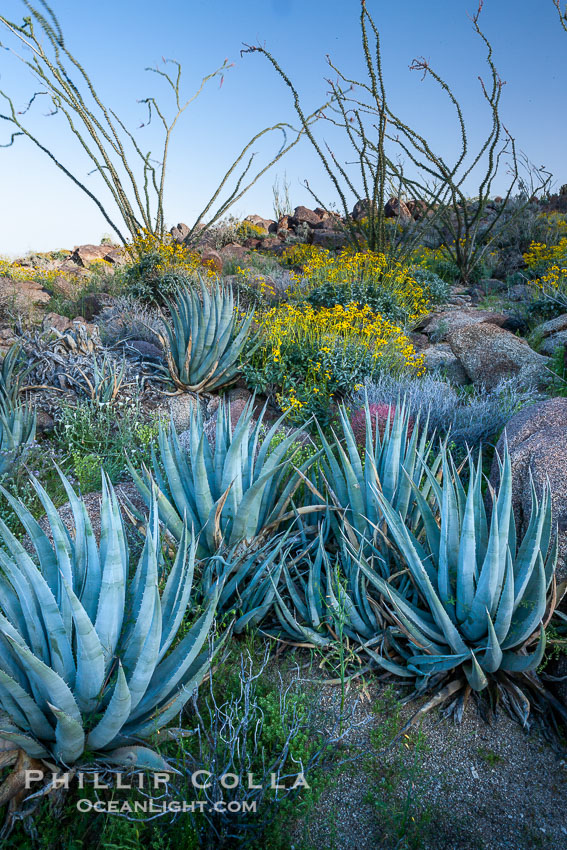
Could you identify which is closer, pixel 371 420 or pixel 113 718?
pixel 113 718

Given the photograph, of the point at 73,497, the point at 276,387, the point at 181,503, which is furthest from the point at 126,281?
the point at 73,497

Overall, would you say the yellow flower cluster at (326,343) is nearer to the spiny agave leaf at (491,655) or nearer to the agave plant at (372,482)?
the agave plant at (372,482)

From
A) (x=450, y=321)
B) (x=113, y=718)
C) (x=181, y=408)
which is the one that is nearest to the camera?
(x=113, y=718)

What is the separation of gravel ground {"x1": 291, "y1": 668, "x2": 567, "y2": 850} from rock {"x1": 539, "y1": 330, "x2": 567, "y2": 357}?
6314mm

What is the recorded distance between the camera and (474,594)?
2.53 metres

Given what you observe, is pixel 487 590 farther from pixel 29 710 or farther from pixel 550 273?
pixel 550 273

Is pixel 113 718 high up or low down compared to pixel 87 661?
down

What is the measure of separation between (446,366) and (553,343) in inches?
68.3

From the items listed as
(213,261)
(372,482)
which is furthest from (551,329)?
(213,261)

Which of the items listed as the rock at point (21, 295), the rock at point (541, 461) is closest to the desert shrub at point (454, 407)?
the rock at point (541, 461)

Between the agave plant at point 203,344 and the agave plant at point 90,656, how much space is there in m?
4.24

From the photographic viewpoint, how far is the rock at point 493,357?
6.72 meters

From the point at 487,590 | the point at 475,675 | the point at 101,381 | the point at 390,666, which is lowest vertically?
the point at 390,666

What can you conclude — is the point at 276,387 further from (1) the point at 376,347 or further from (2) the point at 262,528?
(2) the point at 262,528
